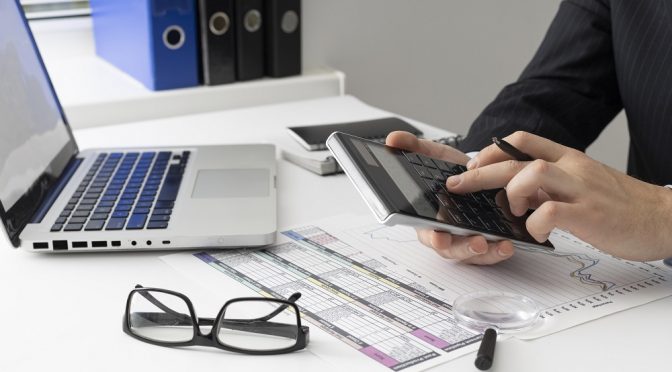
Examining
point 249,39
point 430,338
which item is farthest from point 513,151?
point 249,39

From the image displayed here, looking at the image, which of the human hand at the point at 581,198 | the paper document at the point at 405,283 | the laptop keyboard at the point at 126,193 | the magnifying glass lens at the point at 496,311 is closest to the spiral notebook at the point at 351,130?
the laptop keyboard at the point at 126,193

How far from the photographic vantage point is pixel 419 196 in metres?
0.89

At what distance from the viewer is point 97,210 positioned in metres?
1.05

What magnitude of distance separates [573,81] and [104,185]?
762 mm

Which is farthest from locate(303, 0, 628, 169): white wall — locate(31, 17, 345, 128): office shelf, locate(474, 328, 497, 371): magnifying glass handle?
locate(474, 328, 497, 371): magnifying glass handle

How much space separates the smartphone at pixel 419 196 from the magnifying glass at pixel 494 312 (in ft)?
0.22

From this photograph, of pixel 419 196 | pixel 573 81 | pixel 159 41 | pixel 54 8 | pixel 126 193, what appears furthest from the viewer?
pixel 54 8

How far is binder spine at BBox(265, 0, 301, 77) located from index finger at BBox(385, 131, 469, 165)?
0.72 meters

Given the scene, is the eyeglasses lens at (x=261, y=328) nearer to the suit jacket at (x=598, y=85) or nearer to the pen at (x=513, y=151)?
the pen at (x=513, y=151)

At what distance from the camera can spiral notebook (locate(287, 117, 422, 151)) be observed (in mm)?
1374

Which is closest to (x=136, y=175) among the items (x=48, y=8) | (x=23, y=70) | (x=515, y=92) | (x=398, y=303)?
(x=23, y=70)

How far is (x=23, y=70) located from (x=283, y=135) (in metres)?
0.46

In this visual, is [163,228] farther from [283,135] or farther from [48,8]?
[48,8]

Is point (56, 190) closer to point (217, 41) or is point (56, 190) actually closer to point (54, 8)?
point (217, 41)
